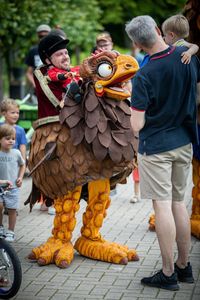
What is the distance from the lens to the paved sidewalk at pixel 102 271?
6031mm

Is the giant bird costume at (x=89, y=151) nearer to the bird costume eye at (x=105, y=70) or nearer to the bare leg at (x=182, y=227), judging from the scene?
the bird costume eye at (x=105, y=70)

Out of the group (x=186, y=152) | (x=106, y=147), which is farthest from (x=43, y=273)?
(x=186, y=152)

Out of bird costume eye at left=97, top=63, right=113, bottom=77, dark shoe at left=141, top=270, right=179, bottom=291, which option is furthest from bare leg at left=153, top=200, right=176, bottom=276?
bird costume eye at left=97, top=63, right=113, bottom=77

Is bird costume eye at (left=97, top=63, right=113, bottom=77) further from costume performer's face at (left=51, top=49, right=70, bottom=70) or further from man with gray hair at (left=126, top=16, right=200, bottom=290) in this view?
man with gray hair at (left=126, top=16, right=200, bottom=290)

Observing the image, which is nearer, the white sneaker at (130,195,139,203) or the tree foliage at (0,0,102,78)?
the white sneaker at (130,195,139,203)

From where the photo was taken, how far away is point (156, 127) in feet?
19.6

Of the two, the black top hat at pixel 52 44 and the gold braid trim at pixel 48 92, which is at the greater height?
the black top hat at pixel 52 44

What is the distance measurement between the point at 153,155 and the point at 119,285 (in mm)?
1089

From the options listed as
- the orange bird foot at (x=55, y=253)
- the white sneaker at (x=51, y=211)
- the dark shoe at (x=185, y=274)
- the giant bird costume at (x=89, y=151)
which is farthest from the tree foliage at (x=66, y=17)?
the dark shoe at (x=185, y=274)

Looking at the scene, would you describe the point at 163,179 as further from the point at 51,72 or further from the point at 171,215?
the point at 51,72

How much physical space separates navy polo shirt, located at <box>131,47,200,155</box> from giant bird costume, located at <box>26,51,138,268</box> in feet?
1.75

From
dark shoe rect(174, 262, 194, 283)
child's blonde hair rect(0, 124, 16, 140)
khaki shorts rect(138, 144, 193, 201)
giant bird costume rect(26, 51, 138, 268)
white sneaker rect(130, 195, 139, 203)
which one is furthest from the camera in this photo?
white sneaker rect(130, 195, 139, 203)

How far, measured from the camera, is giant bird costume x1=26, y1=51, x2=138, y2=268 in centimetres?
649

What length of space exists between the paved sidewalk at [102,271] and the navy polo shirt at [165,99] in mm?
1084
